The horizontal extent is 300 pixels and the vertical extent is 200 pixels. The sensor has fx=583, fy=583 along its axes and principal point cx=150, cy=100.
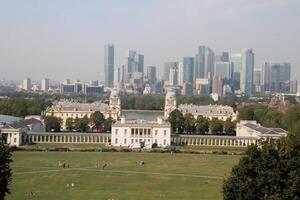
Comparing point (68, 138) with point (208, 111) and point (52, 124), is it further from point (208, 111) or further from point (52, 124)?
point (208, 111)

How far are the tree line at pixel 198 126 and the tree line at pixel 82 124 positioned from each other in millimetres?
10834

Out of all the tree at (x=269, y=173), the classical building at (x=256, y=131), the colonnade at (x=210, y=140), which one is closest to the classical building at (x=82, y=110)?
the classical building at (x=256, y=131)

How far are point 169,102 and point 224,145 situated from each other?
135ft

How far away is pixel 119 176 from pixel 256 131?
43353 millimetres

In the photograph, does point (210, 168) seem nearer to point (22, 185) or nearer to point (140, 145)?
point (22, 185)

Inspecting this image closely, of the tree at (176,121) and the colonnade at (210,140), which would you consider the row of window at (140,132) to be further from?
the tree at (176,121)

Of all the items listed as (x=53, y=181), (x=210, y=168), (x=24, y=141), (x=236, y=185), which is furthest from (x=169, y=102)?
(x=236, y=185)

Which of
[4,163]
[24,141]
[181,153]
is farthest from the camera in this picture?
[24,141]

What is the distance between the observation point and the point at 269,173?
1219 inches

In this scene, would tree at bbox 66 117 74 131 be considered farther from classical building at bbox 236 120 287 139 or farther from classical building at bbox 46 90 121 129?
classical building at bbox 236 120 287 139

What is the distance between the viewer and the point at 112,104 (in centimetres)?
12175

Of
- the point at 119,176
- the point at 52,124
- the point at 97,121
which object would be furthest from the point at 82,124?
the point at 119,176

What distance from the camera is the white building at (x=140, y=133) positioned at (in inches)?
3401

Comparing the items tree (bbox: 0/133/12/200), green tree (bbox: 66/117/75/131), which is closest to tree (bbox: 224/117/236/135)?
green tree (bbox: 66/117/75/131)
